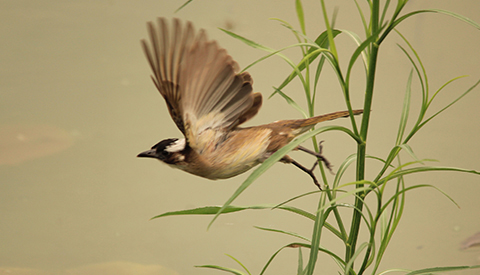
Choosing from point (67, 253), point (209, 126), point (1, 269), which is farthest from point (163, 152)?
point (1, 269)

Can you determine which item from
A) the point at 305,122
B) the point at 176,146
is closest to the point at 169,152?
the point at 176,146

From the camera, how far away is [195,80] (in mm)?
465

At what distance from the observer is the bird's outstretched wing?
17.1 inches

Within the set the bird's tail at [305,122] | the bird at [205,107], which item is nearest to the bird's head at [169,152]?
the bird at [205,107]

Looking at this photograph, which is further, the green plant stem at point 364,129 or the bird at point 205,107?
the green plant stem at point 364,129

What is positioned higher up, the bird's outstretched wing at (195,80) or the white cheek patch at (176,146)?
the bird's outstretched wing at (195,80)

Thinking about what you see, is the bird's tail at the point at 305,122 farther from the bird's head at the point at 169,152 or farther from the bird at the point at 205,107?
the bird's head at the point at 169,152

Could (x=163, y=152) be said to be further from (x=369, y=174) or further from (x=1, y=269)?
(x=1, y=269)

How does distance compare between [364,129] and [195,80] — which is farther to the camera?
[364,129]

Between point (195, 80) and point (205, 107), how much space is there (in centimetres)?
4

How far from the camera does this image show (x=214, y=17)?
1140mm

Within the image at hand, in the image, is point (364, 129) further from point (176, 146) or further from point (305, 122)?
point (176, 146)

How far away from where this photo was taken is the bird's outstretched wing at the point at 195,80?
1.43 ft

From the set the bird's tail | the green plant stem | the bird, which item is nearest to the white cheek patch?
the bird
